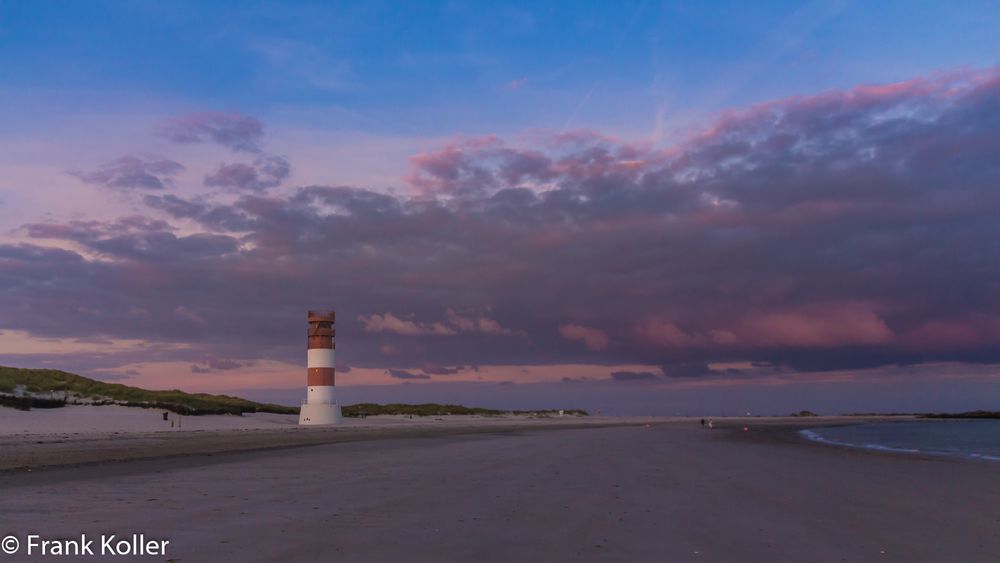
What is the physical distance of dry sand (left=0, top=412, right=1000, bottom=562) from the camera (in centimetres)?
865

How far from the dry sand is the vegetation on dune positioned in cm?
3687

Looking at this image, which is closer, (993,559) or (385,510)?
(993,559)

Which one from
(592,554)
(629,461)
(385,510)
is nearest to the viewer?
(592,554)

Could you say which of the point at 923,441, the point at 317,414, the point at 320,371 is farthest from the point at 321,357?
the point at 923,441

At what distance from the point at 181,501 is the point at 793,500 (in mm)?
10720

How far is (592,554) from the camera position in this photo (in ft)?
27.4

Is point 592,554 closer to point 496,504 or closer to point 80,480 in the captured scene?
point 496,504

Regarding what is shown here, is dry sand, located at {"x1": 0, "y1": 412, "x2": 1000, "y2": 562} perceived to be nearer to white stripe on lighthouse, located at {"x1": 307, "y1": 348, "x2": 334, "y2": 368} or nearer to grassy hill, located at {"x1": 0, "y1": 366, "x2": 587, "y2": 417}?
white stripe on lighthouse, located at {"x1": 307, "y1": 348, "x2": 334, "y2": 368}

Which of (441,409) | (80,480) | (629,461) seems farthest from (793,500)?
(441,409)

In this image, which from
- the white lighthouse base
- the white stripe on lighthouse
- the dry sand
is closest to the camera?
the dry sand

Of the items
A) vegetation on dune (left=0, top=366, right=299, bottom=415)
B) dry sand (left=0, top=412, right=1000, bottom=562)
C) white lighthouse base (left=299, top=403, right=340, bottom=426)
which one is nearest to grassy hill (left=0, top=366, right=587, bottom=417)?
vegetation on dune (left=0, top=366, right=299, bottom=415)

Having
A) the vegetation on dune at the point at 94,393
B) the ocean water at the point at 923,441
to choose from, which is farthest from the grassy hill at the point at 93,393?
the ocean water at the point at 923,441

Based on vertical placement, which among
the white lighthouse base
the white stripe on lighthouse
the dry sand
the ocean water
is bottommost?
the ocean water

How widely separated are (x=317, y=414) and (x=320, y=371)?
3.01m
